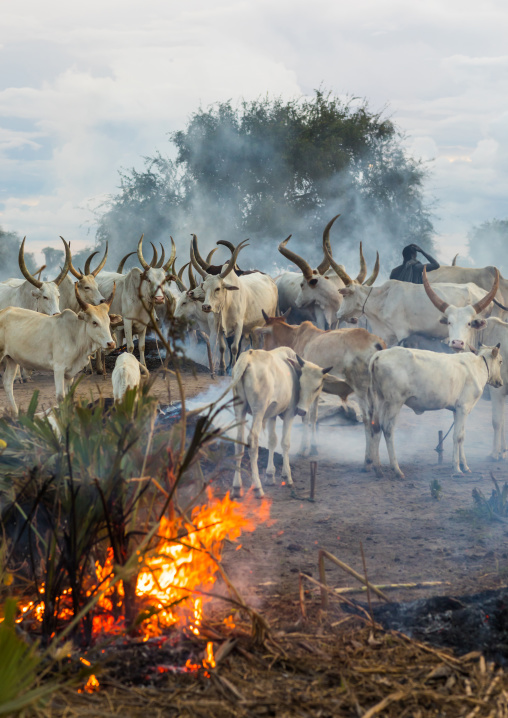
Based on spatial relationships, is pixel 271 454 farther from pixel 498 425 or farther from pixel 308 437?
pixel 498 425

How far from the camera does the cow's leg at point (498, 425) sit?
28.4ft

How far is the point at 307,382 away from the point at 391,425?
105 cm

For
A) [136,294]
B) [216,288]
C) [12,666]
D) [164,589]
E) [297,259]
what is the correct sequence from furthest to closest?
Result: [136,294], [297,259], [216,288], [164,589], [12,666]

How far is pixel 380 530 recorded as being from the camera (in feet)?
19.6

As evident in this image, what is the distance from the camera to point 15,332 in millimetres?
10594

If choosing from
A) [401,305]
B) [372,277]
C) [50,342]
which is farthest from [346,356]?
[50,342]

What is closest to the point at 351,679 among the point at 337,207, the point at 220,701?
the point at 220,701

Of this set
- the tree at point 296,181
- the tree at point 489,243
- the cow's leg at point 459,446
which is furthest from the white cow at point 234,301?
the tree at point 489,243

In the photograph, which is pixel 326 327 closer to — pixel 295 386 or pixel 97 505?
pixel 295 386

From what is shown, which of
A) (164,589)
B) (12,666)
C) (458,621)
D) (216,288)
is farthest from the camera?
(216,288)

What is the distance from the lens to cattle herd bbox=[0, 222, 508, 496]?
303 inches

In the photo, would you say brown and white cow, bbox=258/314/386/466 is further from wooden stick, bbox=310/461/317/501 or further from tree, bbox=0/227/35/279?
tree, bbox=0/227/35/279

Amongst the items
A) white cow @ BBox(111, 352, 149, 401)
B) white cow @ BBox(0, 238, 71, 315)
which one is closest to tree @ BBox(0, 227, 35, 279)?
white cow @ BBox(0, 238, 71, 315)

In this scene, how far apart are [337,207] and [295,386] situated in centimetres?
2565
